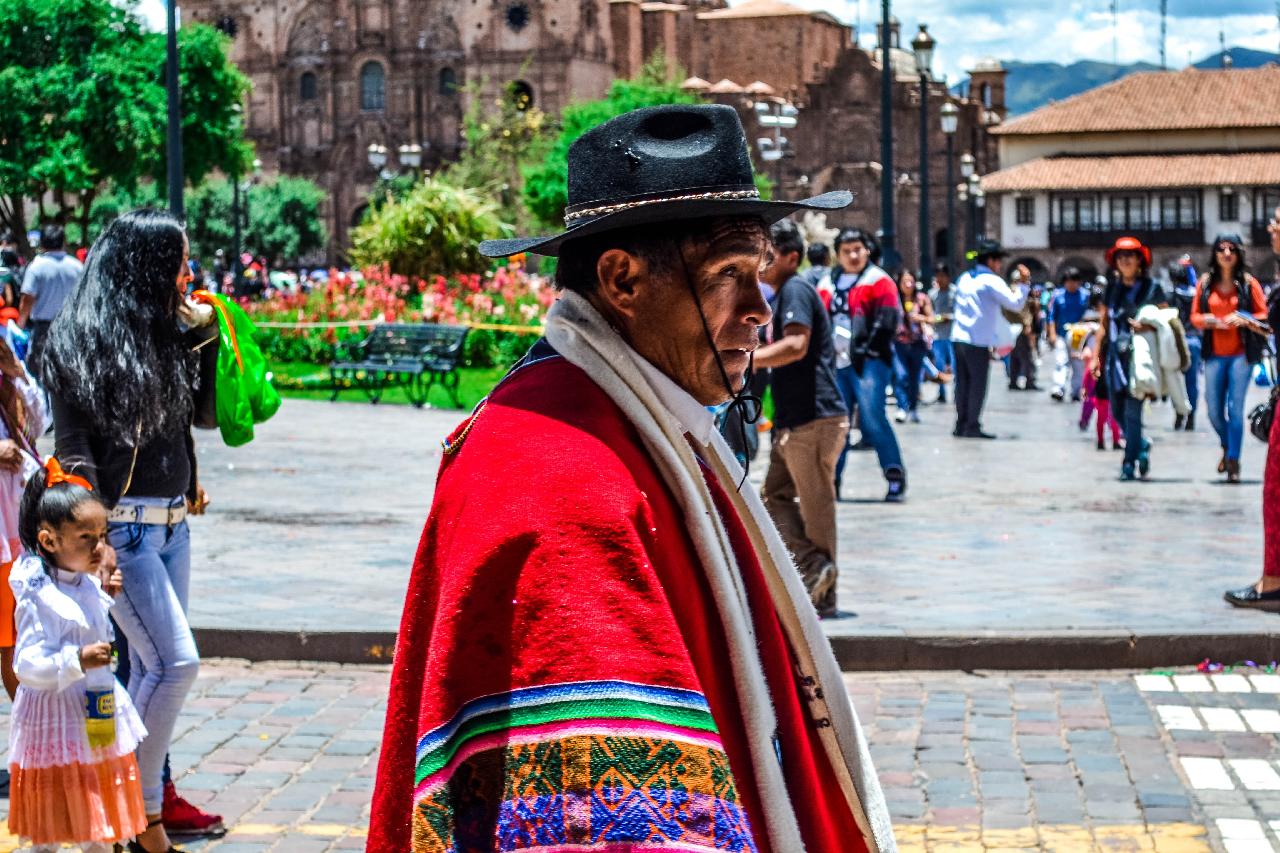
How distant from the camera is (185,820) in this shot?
5539 mm

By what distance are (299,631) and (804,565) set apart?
218 cm

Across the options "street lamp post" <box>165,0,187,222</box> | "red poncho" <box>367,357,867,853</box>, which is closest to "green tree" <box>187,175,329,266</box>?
"street lamp post" <box>165,0,187,222</box>

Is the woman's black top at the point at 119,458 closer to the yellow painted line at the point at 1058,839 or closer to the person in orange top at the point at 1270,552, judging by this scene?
the yellow painted line at the point at 1058,839

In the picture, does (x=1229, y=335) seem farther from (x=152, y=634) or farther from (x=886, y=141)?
(x=886, y=141)

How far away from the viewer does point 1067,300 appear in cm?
2412

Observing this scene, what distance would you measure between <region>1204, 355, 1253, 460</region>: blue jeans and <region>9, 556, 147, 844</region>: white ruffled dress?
10.5m

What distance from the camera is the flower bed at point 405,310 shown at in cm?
2772

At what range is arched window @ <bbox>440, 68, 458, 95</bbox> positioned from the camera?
86.8 metres

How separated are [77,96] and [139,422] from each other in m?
49.4

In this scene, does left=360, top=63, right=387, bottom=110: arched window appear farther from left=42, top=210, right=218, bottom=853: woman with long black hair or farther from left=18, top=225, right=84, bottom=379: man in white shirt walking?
left=42, top=210, right=218, bottom=853: woman with long black hair

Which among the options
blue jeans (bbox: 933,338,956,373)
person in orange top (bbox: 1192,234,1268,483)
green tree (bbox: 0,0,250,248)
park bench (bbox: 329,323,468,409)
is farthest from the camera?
green tree (bbox: 0,0,250,248)

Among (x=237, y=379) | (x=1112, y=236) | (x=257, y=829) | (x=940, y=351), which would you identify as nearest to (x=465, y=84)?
(x=1112, y=236)

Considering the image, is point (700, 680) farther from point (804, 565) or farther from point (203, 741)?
point (804, 565)

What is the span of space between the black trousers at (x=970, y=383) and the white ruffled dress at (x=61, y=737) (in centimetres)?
1291
